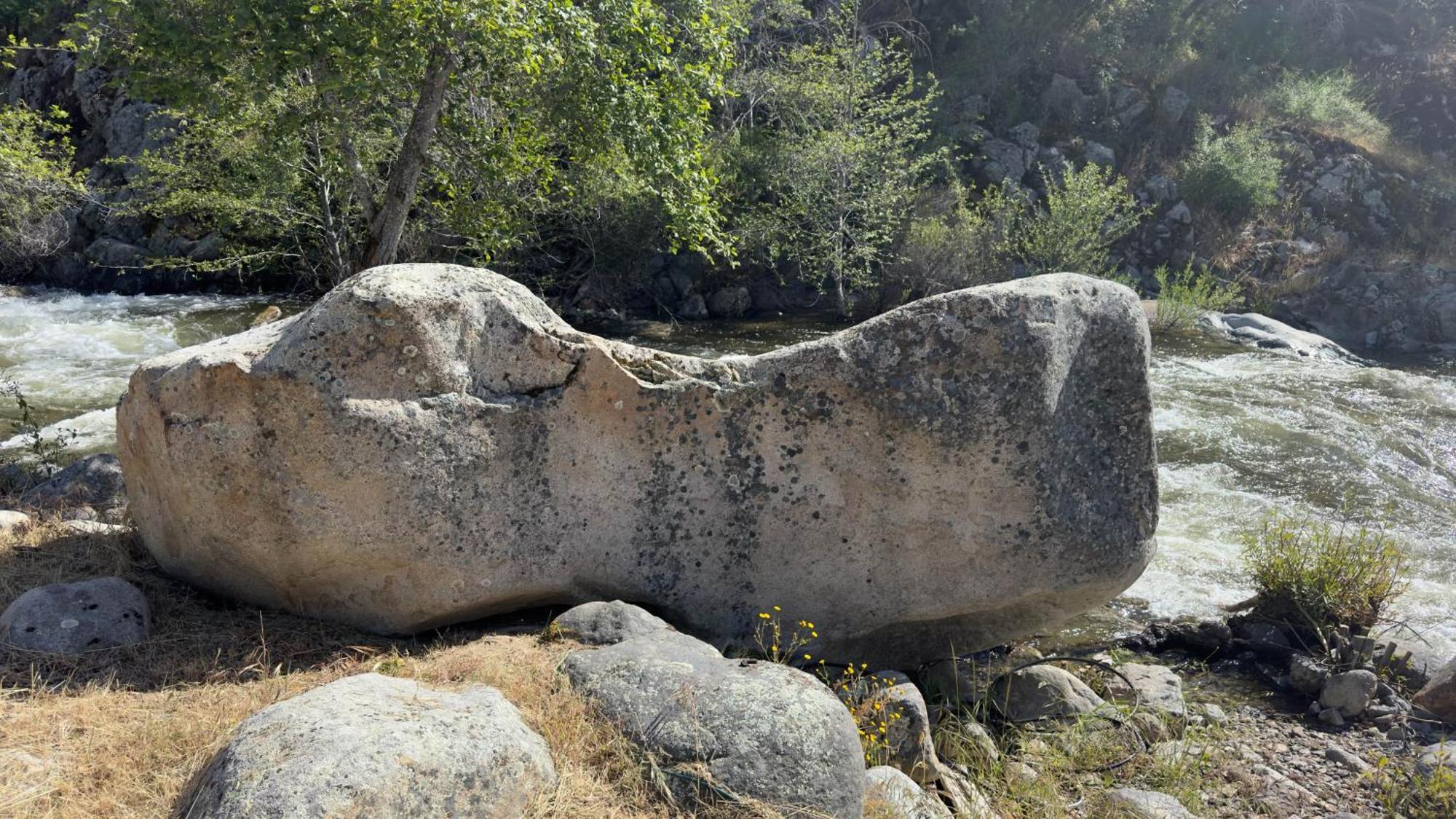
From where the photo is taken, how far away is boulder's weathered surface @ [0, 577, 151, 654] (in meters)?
4.38

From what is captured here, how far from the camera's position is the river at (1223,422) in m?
8.73

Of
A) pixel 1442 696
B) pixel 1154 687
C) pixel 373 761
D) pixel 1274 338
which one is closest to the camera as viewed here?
pixel 373 761

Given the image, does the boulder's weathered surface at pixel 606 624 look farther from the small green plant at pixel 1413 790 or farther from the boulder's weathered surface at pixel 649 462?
the small green plant at pixel 1413 790

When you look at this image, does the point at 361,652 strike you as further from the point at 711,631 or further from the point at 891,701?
the point at 891,701

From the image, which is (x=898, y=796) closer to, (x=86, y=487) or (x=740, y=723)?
(x=740, y=723)

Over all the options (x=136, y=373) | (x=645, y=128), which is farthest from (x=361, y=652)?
(x=645, y=128)

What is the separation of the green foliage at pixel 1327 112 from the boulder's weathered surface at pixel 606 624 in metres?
31.1

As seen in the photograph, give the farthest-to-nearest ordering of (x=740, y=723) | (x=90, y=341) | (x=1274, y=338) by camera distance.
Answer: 1. (x=1274, y=338)
2. (x=90, y=341)
3. (x=740, y=723)

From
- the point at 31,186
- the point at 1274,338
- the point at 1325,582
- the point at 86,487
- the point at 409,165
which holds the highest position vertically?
the point at 409,165

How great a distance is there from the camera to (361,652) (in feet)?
15.0

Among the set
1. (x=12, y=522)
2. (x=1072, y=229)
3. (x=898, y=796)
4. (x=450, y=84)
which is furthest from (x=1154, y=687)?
(x=1072, y=229)

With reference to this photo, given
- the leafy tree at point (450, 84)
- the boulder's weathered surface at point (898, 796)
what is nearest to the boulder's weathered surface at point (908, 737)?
the boulder's weathered surface at point (898, 796)

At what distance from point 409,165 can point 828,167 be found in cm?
1292

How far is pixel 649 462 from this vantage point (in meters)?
5.08
